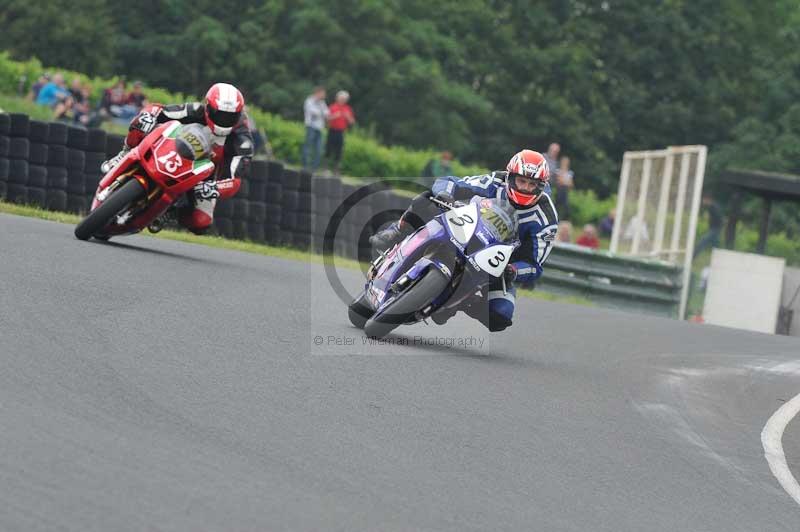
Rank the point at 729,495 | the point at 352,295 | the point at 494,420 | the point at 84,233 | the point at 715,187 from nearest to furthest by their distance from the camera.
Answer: the point at 729,495 < the point at 494,420 < the point at 84,233 < the point at 352,295 < the point at 715,187

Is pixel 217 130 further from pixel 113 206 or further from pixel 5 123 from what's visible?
pixel 5 123

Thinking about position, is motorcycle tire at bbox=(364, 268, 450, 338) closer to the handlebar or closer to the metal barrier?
the handlebar

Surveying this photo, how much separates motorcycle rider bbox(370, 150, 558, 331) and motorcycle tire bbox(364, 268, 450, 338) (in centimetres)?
51

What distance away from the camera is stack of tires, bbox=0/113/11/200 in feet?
52.3

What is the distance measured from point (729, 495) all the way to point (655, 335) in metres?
7.94

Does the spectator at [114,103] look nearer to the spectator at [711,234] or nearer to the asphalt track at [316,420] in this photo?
the spectator at [711,234]

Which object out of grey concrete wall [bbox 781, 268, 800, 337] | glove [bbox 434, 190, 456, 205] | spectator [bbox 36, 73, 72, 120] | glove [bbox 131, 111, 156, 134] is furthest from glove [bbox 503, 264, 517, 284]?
spectator [bbox 36, 73, 72, 120]

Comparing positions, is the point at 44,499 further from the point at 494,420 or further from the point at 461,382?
the point at 461,382

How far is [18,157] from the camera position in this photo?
16.2 meters

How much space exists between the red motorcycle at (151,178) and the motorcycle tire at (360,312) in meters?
2.57

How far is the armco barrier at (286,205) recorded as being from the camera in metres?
16.4

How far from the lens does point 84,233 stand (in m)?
12.5

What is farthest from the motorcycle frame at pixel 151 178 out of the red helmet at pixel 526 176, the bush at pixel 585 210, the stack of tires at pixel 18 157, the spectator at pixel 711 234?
the bush at pixel 585 210

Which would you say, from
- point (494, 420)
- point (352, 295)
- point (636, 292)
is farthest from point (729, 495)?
point (636, 292)
